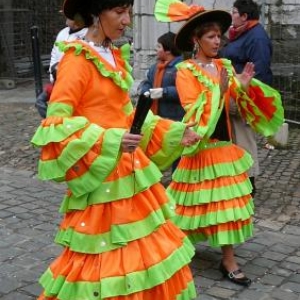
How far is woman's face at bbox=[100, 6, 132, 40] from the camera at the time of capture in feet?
9.64

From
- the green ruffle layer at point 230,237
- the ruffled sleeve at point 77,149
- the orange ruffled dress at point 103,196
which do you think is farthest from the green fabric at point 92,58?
the green ruffle layer at point 230,237

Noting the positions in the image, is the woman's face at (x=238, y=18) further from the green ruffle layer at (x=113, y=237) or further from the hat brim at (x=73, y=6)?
the green ruffle layer at (x=113, y=237)

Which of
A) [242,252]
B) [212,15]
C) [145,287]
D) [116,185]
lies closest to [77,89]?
[116,185]

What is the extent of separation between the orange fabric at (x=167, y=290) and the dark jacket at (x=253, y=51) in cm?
318

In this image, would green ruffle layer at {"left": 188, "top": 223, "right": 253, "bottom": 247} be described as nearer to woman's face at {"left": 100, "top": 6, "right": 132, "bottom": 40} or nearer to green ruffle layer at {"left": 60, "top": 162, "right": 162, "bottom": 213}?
green ruffle layer at {"left": 60, "top": 162, "right": 162, "bottom": 213}

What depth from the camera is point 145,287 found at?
9.41ft

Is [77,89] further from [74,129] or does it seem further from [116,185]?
[116,185]

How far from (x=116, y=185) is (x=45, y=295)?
627 millimetres

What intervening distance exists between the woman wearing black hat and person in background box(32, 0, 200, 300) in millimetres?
1018

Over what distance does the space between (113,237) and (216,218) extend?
137 centimetres

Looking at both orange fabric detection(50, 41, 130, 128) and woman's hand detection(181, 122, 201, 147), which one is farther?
woman's hand detection(181, 122, 201, 147)

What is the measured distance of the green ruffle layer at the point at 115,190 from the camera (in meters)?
2.94

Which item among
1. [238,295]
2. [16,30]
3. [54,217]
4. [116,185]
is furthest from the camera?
[16,30]

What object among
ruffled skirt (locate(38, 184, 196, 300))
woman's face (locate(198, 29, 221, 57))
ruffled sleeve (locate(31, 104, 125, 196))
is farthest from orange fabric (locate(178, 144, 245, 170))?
ruffled sleeve (locate(31, 104, 125, 196))
